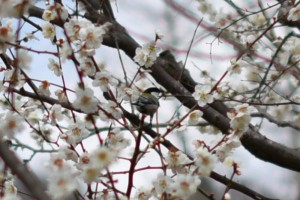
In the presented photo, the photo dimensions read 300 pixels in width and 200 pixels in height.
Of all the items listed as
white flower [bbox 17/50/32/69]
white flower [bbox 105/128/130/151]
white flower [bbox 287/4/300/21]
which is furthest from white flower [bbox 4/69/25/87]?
white flower [bbox 287/4/300/21]

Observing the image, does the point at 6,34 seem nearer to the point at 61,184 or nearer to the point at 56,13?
the point at 56,13

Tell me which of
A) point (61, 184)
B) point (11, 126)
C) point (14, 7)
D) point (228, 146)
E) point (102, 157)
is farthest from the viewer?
point (228, 146)

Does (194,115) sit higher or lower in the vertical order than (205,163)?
higher

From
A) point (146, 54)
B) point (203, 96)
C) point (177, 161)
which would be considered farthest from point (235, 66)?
point (177, 161)

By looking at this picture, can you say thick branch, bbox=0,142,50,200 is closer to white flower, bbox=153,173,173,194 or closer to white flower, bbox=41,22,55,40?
white flower, bbox=153,173,173,194

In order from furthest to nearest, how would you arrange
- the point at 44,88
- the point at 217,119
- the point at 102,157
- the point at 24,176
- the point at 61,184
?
the point at 217,119, the point at 44,88, the point at 102,157, the point at 61,184, the point at 24,176

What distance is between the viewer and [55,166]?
112 centimetres

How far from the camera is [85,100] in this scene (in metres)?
1.32

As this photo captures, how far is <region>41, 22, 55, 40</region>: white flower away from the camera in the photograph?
168cm

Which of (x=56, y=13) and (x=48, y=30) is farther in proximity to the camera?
(x=48, y=30)

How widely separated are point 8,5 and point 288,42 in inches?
71.8

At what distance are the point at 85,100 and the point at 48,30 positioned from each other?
45 cm

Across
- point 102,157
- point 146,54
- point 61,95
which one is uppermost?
point 146,54

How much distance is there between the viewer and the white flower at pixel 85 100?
1.31 metres
